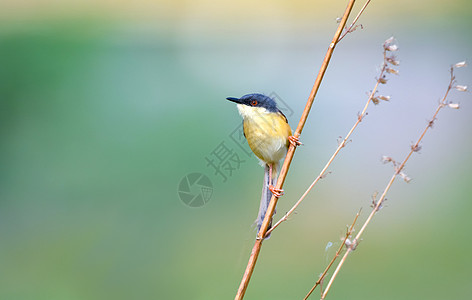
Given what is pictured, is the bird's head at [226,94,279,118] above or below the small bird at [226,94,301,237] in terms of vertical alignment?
above

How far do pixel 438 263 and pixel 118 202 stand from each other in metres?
1.44

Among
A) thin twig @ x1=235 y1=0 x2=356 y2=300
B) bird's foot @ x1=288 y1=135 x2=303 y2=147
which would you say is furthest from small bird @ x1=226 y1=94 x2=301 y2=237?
thin twig @ x1=235 y1=0 x2=356 y2=300

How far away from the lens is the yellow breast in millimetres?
976

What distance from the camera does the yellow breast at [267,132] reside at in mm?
976

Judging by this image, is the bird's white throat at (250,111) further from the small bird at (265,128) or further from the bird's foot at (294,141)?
the bird's foot at (294,141)

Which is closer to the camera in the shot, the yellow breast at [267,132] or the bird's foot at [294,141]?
the bird's foot at [294,141]

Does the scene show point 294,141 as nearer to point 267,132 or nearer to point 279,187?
point 279,187

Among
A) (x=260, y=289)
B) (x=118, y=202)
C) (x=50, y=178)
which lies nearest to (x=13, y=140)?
(x=50, y=178)

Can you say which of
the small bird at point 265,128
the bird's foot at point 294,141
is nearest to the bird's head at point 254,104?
the small bird at point 265,128

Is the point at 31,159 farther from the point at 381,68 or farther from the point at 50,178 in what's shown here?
the point at 381,68

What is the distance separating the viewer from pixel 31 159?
7.22 ft

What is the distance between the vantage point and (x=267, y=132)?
988mm

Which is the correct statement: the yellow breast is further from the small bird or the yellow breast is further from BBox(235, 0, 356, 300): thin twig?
BBox(235, 0, 356, 300): thin twig

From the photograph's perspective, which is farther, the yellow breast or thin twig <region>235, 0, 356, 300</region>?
the yellow breast
